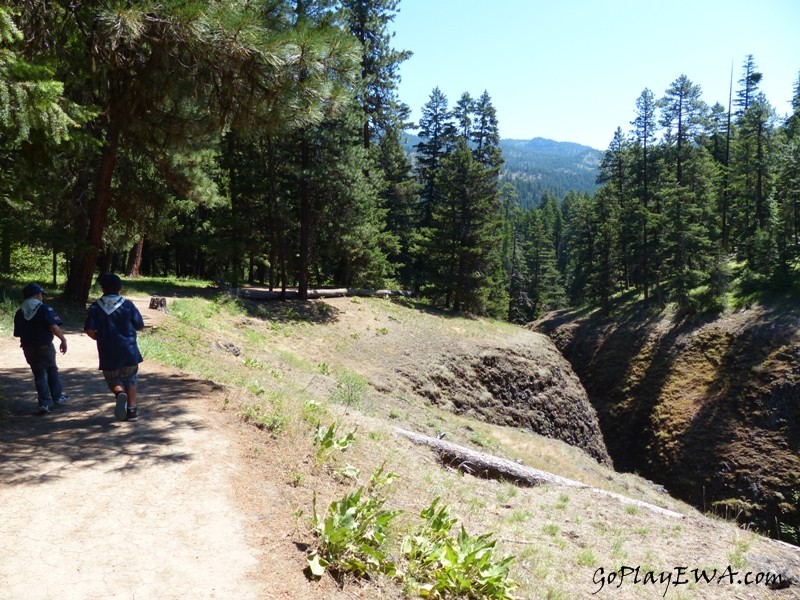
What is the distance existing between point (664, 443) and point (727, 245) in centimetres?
3035

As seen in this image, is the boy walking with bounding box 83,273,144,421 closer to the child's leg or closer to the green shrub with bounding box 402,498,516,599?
the child's leg

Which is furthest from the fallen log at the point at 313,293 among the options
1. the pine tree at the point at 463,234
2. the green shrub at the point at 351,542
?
the green shrub at the point at 351,542

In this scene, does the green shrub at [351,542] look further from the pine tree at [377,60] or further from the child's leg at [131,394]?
the pine tree at [377,60]

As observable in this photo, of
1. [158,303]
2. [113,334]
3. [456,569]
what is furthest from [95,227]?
[456,569]

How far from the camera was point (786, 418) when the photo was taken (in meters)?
26.0

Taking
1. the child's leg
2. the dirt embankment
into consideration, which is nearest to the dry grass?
the child's leg

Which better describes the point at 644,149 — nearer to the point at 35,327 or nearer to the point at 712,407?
the point at 712,407

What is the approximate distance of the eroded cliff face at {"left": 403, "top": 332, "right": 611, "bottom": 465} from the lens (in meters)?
21.1

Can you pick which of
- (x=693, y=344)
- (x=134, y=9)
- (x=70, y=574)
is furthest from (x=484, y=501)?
(x=693, y=344)

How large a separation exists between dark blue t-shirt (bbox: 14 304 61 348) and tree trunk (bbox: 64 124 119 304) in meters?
7.96

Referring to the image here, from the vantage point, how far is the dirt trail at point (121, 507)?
338cm

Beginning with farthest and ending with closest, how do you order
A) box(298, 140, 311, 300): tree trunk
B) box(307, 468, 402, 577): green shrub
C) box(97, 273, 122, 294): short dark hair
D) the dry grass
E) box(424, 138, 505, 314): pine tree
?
box(424, 138, 505, 314): pine tree < box(298, 140, 311, 300): tree trunk < box(97, 273, 122, 294): short dark hair < the dry grass < box(307, 468, 402, 577): green shrub

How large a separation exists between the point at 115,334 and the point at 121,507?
2.57m

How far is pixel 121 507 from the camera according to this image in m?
4.33
